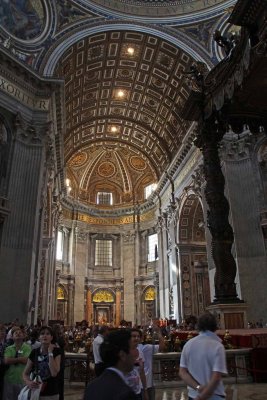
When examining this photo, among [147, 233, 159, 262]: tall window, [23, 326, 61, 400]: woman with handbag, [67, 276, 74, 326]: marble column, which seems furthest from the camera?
[147, 233, 159, 262]: tall window

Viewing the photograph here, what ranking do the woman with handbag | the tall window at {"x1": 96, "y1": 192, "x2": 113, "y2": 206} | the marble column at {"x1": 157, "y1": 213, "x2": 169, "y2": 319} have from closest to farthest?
the woman with handbag < the marble column at {"x1": 157, "y1": 213, "x2": 169, "y2": 319} < the tall window at {"x1": 96, "y1": 192, "x2": 113, "y2": 206}

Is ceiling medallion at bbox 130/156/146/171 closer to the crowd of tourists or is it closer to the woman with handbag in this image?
the crowd of tourists

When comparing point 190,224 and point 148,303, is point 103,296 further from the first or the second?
point 190,224

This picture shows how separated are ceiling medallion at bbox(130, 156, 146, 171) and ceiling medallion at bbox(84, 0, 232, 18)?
11.9 meters

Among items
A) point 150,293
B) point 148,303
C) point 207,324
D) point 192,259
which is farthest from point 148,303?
point 207,324

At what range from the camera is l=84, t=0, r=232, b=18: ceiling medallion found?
16547mm

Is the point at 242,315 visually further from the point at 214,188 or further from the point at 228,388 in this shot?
the point at 214,188

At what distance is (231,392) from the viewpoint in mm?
4984

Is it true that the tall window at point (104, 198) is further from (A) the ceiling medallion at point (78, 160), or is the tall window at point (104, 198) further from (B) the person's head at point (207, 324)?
(B) the person's head at point (207, 324)

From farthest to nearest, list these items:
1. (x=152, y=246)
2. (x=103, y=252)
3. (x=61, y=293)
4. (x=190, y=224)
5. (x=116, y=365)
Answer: (x=103, y=252)
(x=152, y=246)
(x=61, y=293)
(x=190, y=224)
(x=116, y=365)

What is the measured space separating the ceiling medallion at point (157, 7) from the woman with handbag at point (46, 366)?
16.7 metres

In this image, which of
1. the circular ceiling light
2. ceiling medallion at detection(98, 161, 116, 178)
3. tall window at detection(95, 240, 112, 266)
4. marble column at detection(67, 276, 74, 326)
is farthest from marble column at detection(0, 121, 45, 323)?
ceiling medallion at detection(98, 161, 116, 178)

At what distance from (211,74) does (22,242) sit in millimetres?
7942

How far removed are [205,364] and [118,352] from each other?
83 centimetres
